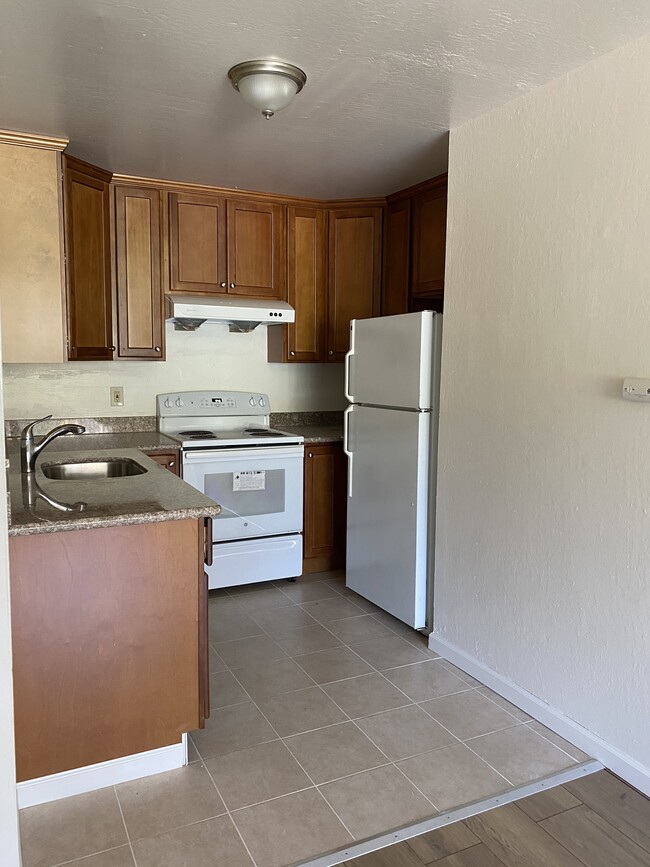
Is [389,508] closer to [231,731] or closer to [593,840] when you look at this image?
[231,731]

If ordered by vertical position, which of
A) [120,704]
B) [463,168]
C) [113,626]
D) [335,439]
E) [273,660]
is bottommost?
[273,660]

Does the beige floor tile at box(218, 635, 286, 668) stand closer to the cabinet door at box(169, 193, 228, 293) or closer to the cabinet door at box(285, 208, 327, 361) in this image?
the cabinet door at box(285, 208, 327, 361)

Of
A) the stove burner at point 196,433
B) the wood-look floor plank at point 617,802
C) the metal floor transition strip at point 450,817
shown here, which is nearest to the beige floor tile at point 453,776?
the metal floor transition strip at point 450,817

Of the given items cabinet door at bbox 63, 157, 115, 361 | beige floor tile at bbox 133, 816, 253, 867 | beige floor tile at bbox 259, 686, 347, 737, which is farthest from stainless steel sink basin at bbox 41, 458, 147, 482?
beige floor tile at bbox 133, 816, 253, 867

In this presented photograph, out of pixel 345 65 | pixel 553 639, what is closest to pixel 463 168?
pixel 345 65

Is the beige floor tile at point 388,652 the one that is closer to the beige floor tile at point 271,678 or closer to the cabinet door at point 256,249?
the beige floor tile at point 271,678

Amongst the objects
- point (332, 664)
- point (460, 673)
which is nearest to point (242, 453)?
point (332, 664)

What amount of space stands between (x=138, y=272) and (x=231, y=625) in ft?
6.50

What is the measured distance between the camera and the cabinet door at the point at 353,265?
4066 mm

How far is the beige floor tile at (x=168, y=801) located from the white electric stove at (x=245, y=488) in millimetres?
1583

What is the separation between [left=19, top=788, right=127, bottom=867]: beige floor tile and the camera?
1805 millimetres

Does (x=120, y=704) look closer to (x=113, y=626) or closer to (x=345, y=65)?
(x=113, y=626)

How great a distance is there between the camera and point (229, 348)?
14.0ft

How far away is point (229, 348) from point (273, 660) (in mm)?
2074
